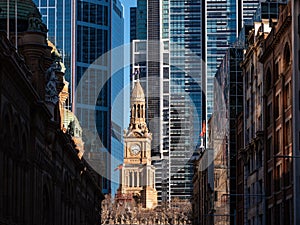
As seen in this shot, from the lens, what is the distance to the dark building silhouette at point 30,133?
64.2 m

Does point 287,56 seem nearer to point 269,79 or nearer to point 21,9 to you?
point 269,79

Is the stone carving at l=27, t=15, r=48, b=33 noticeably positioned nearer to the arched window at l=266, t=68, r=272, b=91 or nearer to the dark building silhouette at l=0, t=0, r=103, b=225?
the dark building silhouette at l=0, t=0, r=103, b=225

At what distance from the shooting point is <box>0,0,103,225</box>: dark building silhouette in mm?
64250

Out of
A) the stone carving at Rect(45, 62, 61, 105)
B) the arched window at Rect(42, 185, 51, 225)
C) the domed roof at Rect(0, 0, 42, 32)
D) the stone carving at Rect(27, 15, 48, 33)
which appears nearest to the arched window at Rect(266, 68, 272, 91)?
the stone carving at Rect(45, 62, 61, 105)

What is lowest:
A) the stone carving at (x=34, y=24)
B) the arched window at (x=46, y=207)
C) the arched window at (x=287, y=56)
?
the arched window at (x=46, y=207)

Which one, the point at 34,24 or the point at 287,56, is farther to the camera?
the point at 287,56

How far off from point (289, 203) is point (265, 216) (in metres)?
12.1

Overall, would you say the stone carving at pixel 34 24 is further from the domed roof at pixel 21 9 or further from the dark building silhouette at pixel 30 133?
the domed roof at pixel 21 9

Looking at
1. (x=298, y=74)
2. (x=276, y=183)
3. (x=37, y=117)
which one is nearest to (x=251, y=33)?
(x=276, y=183)

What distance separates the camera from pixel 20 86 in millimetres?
68000

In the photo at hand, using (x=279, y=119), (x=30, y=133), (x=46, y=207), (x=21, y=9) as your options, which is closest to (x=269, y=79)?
(x=279, y=119)

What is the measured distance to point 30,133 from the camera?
75375mm

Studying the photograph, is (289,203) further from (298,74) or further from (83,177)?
(83,177)

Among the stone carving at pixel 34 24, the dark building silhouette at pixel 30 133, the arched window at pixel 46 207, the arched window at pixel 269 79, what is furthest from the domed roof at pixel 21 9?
the arched window at pixel 269 79
